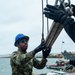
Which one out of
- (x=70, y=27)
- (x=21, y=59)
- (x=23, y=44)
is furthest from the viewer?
(x=23, y=44)

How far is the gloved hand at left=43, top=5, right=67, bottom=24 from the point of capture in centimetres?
443

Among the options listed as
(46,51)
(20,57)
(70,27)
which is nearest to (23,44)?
(20,57)

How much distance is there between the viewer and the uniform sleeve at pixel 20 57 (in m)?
5.88

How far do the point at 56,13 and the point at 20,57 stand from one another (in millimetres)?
1723

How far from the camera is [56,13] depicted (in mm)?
4484

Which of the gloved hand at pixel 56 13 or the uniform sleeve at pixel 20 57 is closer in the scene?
the gloved hand at pixel 56 13

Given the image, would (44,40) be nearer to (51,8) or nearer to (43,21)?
(43,21)

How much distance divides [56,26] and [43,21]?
386 millimetres

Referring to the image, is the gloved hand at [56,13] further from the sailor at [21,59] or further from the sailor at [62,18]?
the sailor at [21,59]

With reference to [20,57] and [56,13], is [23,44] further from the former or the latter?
[56,13]

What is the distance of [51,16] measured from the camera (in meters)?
4.61

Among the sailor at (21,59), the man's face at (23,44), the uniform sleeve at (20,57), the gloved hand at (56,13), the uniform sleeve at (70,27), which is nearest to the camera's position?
the uniform sleeve at (70,27)

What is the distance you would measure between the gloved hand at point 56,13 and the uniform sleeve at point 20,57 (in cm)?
135

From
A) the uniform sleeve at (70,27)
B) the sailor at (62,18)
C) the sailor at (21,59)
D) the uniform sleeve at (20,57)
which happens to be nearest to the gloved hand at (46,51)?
the sailor at (21,59)
